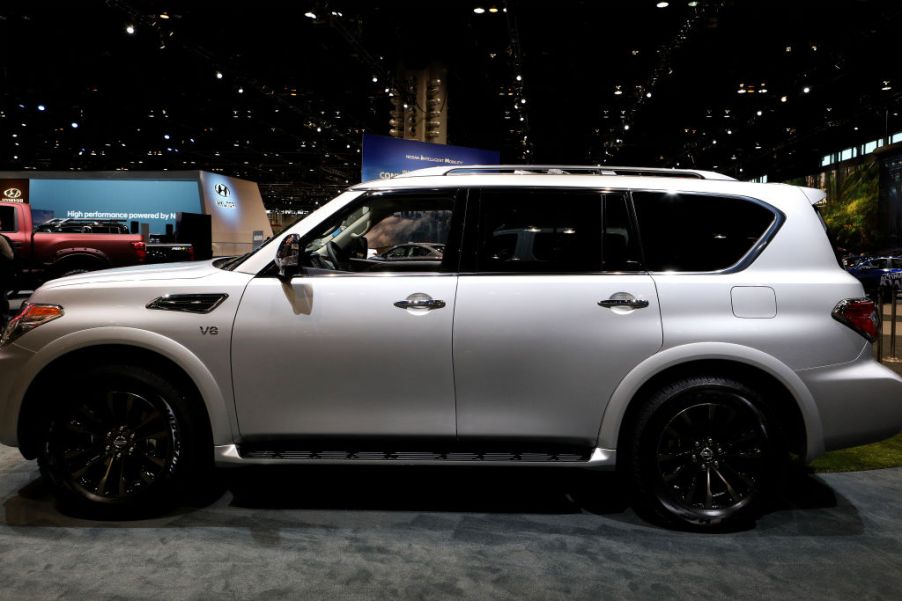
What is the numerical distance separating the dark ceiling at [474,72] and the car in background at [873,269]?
5.12 metres

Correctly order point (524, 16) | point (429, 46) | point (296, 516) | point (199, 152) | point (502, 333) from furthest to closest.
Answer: point (199, 152) → point (429, 46) → point (524, 16) → point (296, 516) → point (502, 333)

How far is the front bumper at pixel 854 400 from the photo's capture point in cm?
317

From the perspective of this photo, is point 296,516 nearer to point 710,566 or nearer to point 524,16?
point 710,566

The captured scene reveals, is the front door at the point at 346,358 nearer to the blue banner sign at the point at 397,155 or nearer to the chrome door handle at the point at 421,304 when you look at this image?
the chrome door handle at the point at 421,304

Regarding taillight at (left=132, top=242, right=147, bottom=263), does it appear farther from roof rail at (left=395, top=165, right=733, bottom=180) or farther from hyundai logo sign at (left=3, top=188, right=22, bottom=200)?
roof rail at (left=395, top=165, right=733, bottom=180)

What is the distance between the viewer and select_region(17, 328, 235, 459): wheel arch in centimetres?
321

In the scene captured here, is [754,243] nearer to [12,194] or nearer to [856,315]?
[856,315]

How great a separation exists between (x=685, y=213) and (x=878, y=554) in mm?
1856

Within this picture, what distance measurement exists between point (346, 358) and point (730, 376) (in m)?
1.90

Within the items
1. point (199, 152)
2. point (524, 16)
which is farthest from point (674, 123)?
point (199, 152)

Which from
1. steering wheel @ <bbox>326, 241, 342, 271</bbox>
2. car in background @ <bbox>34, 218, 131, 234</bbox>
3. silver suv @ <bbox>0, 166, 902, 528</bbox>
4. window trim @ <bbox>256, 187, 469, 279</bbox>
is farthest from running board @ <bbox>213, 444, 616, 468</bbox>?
car in background @ <bbox>34, 218, 131, 234</bbox>

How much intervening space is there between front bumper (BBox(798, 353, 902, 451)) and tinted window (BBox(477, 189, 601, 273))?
3.99ft

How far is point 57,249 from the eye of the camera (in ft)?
41.7

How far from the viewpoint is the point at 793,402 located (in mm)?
3221
